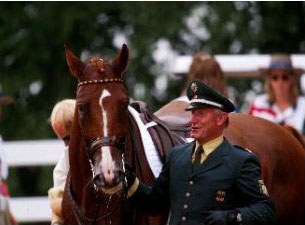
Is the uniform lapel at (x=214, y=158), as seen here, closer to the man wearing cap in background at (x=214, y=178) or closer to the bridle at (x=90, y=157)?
the man wearing cap in background at (x=214, y=178)

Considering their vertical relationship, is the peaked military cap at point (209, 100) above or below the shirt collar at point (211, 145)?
above

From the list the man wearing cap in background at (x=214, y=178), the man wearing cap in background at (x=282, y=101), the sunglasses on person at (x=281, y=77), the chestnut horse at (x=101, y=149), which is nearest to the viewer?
the man wearing cap in background at (x=214, y=178)

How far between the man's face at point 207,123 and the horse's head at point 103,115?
1.58 ft

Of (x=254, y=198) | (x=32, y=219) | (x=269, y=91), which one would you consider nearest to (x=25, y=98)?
(x=32, y=219)

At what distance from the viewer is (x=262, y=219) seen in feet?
21.4

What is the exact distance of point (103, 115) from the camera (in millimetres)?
6875

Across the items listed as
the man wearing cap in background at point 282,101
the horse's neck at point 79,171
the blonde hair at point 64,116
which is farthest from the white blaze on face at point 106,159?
the man wearing cap in background at point 282,101

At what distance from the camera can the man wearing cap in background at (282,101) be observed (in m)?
10.7

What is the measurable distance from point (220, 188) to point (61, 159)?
1.90 metres

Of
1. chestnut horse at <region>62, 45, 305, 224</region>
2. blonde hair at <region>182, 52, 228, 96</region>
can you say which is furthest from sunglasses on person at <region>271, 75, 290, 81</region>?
chestnut horse at <region>62, 45, 305, 224</region>

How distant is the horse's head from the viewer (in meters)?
6.71

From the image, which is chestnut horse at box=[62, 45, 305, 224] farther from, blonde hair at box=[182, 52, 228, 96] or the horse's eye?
blonde hair at box=[182, 52, 228, 96]

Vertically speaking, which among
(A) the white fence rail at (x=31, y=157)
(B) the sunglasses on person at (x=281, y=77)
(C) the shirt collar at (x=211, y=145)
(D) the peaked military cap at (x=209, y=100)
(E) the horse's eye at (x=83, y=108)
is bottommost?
(A) the white fence rail at (x=31, y=157)

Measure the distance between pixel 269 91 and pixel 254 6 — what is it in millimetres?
7585
